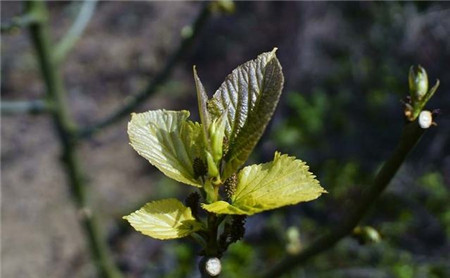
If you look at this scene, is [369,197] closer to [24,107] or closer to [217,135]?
[217,135]

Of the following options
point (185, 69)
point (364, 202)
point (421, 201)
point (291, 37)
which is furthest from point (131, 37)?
point (364, 202)

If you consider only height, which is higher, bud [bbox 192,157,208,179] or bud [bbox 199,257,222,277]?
bud [bbox 192,157,208,179]

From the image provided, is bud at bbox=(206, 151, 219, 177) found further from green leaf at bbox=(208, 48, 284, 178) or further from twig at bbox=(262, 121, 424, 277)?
twig at bbox=(262, 121, 424, 277)

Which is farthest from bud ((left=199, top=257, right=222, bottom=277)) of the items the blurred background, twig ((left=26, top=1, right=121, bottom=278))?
the blurred background

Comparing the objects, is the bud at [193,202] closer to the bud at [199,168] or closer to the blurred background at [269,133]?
the bud at [199,168]

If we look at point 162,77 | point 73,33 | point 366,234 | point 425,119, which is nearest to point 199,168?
point 425,119
